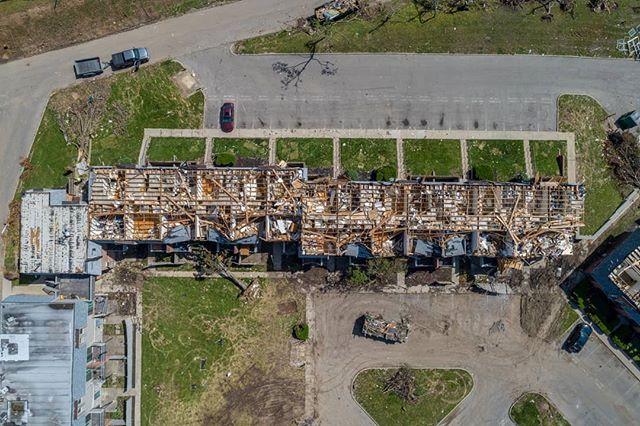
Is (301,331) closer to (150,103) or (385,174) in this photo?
(385,174)

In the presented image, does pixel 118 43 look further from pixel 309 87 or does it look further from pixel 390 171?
pixel 390 171

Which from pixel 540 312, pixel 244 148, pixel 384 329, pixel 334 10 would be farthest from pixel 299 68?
pixel 540 312

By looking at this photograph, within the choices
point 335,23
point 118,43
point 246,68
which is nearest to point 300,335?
point 246,68

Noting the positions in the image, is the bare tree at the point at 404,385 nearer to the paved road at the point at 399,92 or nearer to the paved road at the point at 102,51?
the paved road at the point at 399,92

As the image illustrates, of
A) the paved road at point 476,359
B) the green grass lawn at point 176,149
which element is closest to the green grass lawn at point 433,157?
the paved road at point 476,359

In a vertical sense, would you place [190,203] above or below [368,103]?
below

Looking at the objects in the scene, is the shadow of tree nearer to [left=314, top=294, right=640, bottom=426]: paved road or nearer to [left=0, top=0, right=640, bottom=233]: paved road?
[left=0, top=0, right=640, bottom=233]: paved road

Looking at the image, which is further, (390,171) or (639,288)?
(390,171)
